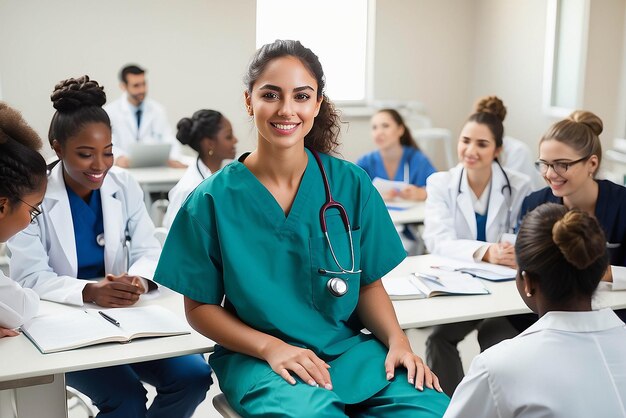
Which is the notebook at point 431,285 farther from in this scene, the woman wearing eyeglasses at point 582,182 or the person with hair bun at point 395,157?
the person with hair bun at point 395,157

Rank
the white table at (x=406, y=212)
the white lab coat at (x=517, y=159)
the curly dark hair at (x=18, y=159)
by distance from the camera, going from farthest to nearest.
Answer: the white lab coat at (x=517, y=159), the white table at (x=406, y=212), the curly dark hair at (x=18, y=159)

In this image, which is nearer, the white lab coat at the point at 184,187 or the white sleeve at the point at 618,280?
the white sleeve at the point at 618,280

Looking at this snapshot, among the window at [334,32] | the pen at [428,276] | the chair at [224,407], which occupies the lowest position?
the chair at [224,407]

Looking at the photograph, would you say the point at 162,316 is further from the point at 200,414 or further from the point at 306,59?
the point at 200,414

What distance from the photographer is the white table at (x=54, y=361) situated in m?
1.58

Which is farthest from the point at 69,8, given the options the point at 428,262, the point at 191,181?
the point at 428,262

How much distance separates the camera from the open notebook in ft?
5.60

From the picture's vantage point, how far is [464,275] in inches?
89.1

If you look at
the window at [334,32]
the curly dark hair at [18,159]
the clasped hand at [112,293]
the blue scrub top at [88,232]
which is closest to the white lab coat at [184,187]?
the blue scrub top at [88,232]

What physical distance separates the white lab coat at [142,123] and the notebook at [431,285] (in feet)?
11.2

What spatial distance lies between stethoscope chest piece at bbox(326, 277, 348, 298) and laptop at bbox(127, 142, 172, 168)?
2.79m

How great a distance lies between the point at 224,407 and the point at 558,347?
74 centimetres

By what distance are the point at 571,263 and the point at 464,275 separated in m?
1.06

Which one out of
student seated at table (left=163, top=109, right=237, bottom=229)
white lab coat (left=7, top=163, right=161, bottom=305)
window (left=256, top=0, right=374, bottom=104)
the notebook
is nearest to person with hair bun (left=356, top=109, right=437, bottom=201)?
student seated at table (left=163, top=109, right=237, bottom=229)
